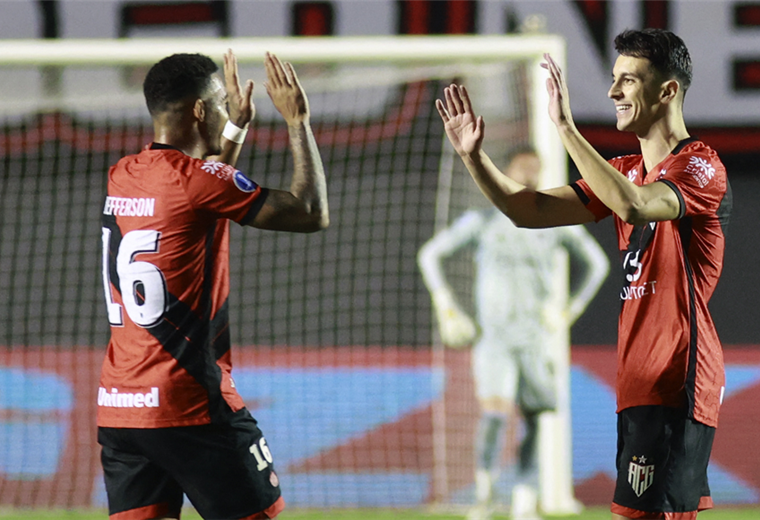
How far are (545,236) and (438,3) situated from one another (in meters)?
4.13

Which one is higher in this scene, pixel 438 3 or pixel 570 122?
pixel 438 3

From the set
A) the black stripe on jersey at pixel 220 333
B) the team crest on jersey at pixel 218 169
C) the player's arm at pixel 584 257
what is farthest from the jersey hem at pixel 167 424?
the player's arm at pixel 584 257

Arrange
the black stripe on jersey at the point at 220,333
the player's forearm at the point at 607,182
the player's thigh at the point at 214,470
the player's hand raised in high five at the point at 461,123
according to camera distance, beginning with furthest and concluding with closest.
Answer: the player's hand raised in high five at the point at 461,123 < the black stripe on jersey at the point at 220,333 < the player's thigh at the point at 214,470 < the player's forearm at the point at 607,182

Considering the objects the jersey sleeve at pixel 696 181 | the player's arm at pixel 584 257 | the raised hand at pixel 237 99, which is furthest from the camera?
the player's arm at pixel 584 257

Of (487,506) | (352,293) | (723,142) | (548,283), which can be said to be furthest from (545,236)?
(723,142)

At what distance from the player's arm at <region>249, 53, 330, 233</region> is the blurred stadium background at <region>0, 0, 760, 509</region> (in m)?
3.69

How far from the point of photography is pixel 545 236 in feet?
18.1

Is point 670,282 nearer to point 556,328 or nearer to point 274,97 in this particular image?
point 274,97

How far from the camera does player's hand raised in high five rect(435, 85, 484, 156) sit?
9.11ft

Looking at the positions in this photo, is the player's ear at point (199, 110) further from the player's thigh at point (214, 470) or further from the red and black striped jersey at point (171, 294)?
the player's thigh at point (214, 470)

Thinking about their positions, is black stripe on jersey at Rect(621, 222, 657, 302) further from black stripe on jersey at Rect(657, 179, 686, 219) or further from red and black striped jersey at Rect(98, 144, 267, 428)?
red and black striped jersey at Rect(98, 144, 267, 428)

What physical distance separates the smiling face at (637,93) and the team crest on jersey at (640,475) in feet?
2.88

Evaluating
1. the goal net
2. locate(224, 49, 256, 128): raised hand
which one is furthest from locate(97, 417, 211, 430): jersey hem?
the goal net

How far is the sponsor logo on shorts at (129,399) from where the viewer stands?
2600 millimetres
